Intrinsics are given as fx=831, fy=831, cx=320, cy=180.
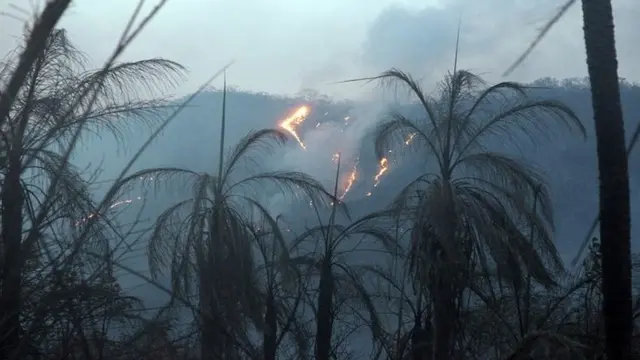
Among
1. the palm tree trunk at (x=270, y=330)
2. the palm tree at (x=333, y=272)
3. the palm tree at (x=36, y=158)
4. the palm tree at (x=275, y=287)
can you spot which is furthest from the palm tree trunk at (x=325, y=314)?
the palm tree at (x=36, y=158)

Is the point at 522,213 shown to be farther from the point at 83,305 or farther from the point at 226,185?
the point at 83,305

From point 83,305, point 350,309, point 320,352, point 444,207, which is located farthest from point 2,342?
point 350,309

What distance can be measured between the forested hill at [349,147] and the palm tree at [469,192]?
117 inches

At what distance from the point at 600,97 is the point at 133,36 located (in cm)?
462

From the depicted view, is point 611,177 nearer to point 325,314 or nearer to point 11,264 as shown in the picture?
point 11,264

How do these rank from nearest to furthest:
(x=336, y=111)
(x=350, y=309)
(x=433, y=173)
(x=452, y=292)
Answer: (x=452, y=292), (x=433, y=173), (x=350, y=309), (x=336, y=111)

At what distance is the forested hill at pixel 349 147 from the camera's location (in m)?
20.9

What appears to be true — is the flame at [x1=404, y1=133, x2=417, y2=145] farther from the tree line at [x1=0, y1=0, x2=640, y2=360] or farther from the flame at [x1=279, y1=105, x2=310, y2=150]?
the flame at [x1=279, y1=105, x2=310, y2=150]

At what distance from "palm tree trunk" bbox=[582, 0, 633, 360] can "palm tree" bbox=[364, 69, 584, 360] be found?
4.18m

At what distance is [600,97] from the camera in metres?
7.03

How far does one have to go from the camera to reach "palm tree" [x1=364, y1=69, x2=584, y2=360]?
11.4 metres

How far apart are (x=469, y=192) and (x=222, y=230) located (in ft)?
12.9

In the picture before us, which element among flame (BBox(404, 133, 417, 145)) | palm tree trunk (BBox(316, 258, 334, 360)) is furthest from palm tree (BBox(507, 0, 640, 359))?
palm tree trunk (BBox(316, 258, 334, 360))

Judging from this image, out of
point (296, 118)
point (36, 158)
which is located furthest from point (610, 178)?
point (296, 118)
